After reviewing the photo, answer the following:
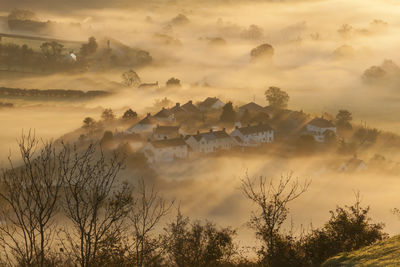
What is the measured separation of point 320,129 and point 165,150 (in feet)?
94.1

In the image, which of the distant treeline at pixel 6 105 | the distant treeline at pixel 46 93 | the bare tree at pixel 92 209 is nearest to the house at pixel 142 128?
the bare tree at pixel 92 209

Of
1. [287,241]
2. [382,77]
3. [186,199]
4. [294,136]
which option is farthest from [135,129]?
[382,77]

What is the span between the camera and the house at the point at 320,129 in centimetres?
7694

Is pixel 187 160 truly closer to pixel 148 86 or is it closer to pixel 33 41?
pixel 148 86

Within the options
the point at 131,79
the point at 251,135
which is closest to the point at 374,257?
the point at 251,135

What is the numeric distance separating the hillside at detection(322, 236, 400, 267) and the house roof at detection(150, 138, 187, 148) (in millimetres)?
43209

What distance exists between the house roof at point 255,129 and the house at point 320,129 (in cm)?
754

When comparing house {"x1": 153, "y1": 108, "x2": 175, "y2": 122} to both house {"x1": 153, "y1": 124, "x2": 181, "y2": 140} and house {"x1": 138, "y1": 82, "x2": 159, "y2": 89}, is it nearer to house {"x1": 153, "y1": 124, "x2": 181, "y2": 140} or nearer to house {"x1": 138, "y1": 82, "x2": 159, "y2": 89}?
house {"x1": 153, "y1": 124, "x2": 181, "y2": 140}

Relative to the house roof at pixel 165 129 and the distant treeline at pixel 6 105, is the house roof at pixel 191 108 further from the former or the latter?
the distant treeline at pixel 6 105

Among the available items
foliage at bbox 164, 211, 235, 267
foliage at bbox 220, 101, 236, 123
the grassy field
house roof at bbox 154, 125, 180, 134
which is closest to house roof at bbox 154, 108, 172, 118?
house roof at bbox 154, 125, 180, 134

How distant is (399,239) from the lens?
2631 centimetres

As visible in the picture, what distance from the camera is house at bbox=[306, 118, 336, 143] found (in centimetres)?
7694

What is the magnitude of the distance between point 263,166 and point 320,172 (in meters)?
8.48

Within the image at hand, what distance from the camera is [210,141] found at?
7112 cm
